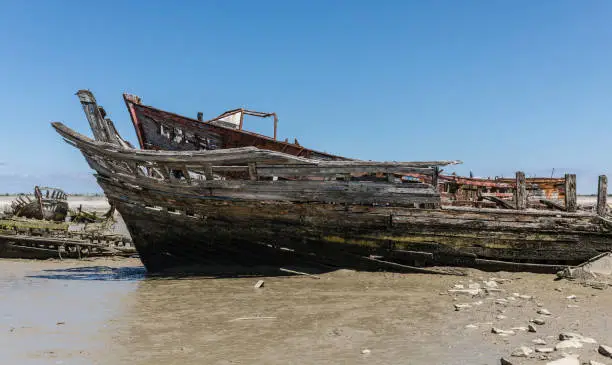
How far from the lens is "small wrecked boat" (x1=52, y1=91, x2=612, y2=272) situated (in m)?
9.23

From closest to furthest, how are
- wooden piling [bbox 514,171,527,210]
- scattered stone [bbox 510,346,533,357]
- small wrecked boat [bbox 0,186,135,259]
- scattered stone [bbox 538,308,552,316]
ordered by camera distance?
scattered stone [bbox 510,346,533,357] < scattered stone [bbox 538,308,552,316] < wooden piling [bbox 514,171,527,210] < small wrecked boat [bbox 0,186,135,259]

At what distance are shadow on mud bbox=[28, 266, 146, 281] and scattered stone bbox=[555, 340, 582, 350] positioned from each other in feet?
28.7

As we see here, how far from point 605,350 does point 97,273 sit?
437 inches

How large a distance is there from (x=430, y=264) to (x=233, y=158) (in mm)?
4782

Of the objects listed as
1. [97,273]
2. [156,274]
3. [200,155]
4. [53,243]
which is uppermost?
[200,155]

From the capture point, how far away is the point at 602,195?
962cm

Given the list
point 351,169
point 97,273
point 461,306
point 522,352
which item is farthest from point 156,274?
point 522,352

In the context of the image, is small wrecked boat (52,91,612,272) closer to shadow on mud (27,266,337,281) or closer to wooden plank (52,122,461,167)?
wooden plank (52,122,461,167)

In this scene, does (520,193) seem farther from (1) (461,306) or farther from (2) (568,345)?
(2) (568,345)

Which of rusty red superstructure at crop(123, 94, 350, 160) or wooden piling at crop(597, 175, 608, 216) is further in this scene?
rusty red superstructure at crop(123, 94, 350, 160)

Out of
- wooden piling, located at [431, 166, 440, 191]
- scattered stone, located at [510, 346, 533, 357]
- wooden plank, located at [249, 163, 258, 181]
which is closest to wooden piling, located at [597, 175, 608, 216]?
wooden piling, located at [431, 166, 440, 191]

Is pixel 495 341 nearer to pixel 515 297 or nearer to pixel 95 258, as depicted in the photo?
pixel 515 297

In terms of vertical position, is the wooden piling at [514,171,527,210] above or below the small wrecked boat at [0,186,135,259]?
above

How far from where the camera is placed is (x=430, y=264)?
9469 mm
